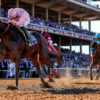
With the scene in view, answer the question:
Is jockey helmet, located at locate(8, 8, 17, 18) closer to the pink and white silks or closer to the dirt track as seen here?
the pink and white silks

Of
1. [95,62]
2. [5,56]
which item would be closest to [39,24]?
[95,62]

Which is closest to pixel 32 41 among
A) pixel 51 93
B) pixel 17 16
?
pixel 17 16

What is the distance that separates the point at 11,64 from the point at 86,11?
930 inches

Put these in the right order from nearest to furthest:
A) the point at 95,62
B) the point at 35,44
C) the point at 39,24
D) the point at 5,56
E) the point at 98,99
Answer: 1. the point at 98,99
2. the point at 5,56
3. the point at 35,44
4. the point at 95,62
5. the point at 39,24

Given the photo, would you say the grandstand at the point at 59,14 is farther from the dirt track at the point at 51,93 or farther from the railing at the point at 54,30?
the dirt track at the point at 51,93

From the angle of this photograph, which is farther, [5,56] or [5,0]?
[5,0]

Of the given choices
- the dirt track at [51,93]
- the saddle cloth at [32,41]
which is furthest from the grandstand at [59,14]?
the dirt track at [51,93]

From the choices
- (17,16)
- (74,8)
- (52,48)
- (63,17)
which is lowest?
(52,48)

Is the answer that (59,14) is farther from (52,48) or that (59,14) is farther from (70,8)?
(52,48)

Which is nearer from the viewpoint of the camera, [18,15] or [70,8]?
[18,15]

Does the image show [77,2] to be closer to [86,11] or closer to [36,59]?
[86,11]

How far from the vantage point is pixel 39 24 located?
82.9 feet

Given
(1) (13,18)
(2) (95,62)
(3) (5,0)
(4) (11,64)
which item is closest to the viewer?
(1) (13,18)

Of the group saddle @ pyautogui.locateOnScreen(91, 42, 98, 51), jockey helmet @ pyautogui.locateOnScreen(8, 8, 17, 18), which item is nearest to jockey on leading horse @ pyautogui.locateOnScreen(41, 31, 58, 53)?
saddle @ pyautogui.locateOnScreen(91, 42, 98, 51)
